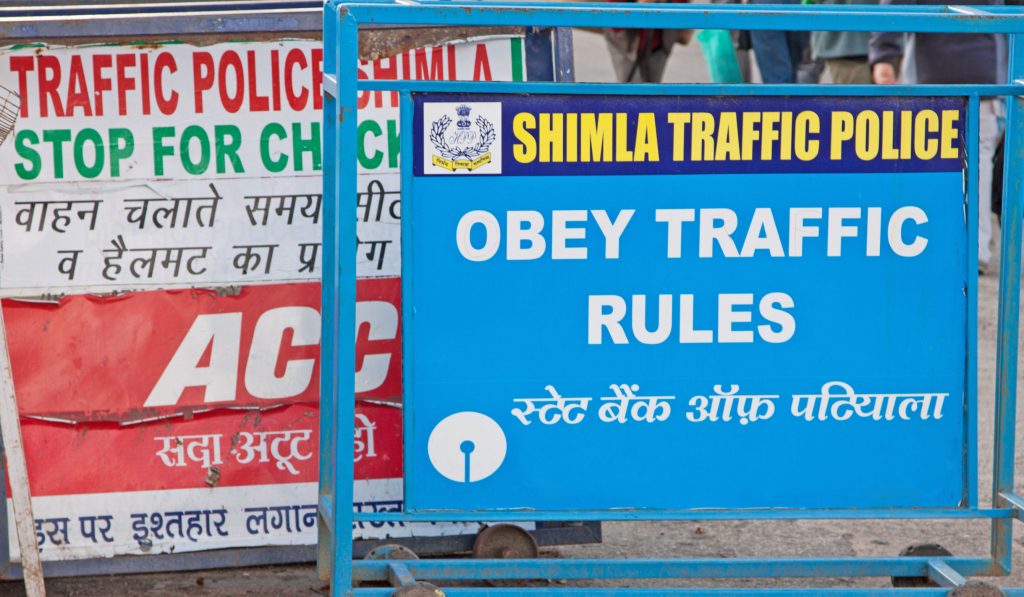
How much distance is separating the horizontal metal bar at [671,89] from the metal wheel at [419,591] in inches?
43.0

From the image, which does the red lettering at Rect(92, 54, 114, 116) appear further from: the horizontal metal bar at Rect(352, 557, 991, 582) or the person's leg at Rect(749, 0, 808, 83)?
the person's leg at Rect(749, 0, 808, 83)

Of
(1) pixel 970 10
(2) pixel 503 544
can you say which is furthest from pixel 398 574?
(1) pixel 970 10

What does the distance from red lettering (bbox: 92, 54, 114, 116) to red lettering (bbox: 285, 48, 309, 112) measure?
44 cm

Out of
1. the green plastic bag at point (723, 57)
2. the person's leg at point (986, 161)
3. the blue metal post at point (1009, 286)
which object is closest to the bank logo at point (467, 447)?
the blue metal post at point (1009, 286)

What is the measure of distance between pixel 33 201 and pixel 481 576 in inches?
57.4

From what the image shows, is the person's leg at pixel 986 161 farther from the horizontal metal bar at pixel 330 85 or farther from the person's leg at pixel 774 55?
the horizontal metal bar at pixel 330 85

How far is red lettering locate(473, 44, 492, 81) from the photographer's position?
3643mm

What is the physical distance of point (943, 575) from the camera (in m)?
3.34

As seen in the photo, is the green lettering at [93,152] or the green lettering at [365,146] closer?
the green lettering at [93,152]

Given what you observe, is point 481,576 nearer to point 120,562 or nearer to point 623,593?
point 623,593

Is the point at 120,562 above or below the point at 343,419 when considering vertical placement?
below

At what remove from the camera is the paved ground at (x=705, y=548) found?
384 cm

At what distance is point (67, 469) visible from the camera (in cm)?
362

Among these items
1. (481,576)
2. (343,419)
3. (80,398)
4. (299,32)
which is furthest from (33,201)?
(481,576)
